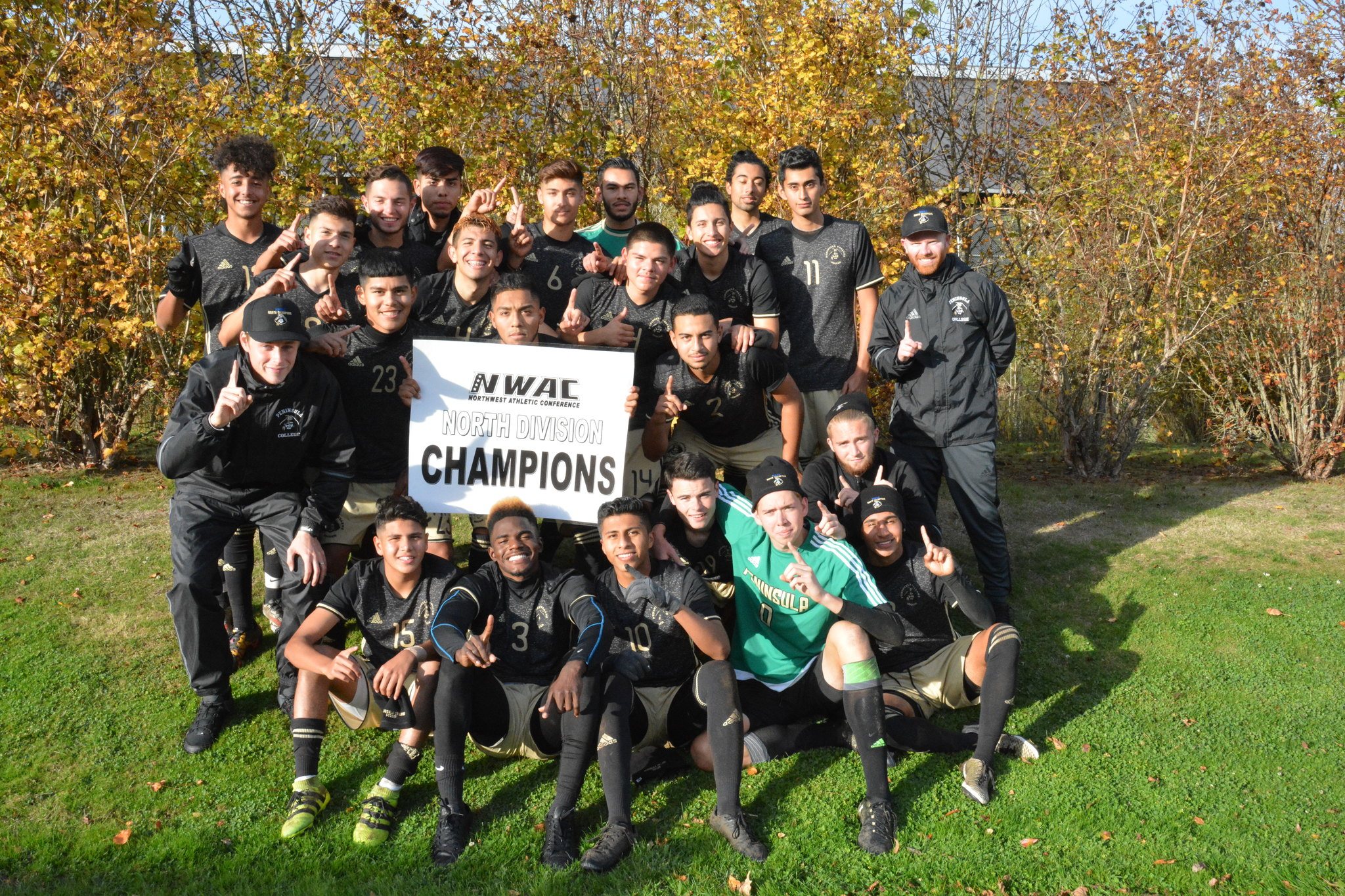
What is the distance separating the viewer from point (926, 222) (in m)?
6.57

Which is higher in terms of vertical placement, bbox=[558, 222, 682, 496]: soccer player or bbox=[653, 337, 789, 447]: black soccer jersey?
bbox=[558, 222, 682, 496]: soccer player

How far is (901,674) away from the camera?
5496 millimetres

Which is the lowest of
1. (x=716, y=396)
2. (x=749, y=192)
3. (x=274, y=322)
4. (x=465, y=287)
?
(x=716, y=396)

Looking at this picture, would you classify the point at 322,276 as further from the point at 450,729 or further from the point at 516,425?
the point at 450,729

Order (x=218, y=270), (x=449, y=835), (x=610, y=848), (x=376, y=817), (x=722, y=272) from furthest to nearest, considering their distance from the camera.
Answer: (x=722, y=272)
(x=218, y=270)
(x=376, y=817)
(x=449, y=835)
(x=610, y=848)

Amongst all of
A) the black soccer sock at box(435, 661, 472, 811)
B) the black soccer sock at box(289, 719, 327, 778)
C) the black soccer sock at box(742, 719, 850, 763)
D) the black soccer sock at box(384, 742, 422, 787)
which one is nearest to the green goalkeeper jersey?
the black soccer sock at box(742, 719, 850, 763)

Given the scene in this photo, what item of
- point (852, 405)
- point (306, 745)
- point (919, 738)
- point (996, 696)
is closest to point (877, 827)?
point (919, 738)

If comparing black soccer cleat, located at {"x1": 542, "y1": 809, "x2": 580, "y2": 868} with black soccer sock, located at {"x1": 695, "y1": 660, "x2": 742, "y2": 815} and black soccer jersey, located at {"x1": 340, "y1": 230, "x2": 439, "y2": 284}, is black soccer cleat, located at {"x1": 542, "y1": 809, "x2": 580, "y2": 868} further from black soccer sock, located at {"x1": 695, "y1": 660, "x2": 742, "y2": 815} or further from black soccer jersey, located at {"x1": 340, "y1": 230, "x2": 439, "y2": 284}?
black soccer jersey, located at {"x1": 340, "y1": 230, "x2": 439, "y2": 284}

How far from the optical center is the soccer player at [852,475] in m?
5.79

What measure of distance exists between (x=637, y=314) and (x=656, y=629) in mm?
2056

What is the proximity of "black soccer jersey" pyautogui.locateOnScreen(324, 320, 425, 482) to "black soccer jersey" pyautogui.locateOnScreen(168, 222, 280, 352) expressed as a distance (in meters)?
0.87

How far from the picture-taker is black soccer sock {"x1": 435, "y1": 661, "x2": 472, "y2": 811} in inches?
180

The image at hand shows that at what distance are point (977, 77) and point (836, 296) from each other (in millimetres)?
5992

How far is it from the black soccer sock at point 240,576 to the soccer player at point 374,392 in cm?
72
